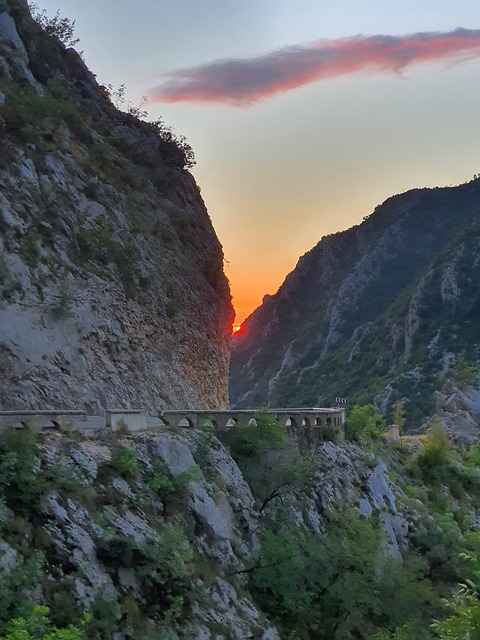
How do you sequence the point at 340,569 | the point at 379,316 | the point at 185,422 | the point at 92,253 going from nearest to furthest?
the point at 340,569, the point at 185,422, the point at 92,253, the point at 379,316

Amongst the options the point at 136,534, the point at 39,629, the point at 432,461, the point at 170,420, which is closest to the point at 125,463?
the point at 136,534

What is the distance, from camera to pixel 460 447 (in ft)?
214

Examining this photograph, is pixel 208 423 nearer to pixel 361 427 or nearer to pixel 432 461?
pixel 361 427

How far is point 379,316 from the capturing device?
14238 cm

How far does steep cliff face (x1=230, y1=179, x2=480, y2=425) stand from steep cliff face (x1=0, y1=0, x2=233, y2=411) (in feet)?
189

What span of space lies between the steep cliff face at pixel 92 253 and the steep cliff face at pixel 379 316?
5763 centimetres

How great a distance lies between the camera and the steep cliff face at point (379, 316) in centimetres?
11175

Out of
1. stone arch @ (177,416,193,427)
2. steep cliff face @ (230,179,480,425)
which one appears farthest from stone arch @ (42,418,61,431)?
steep cliff face @ (230,179,480,425)

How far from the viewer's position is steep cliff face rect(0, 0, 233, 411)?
31.1 meters

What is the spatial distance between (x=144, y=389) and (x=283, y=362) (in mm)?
122356

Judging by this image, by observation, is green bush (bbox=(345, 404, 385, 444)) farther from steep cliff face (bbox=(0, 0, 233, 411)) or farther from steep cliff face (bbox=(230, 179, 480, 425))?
steep cliff face (bbox=(230, 179, 480, 425))

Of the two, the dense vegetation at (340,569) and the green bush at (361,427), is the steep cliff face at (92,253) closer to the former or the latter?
the green bush at (361,427)

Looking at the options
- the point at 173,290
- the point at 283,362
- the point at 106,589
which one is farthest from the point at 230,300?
the point at 283,362

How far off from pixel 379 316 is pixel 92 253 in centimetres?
11131
